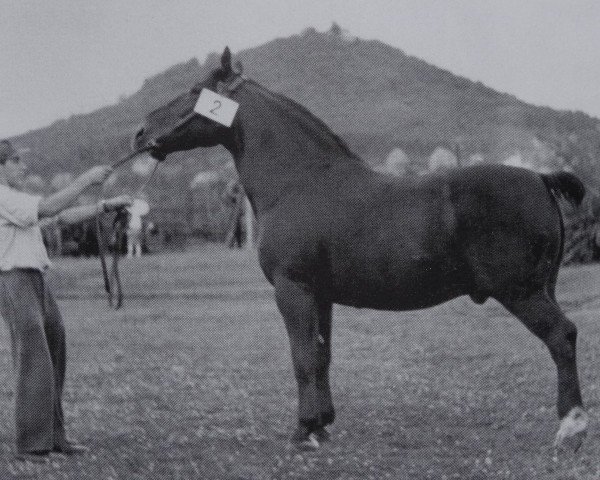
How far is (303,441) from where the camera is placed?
738cm

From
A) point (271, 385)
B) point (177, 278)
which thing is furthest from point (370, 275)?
point (177, 278)

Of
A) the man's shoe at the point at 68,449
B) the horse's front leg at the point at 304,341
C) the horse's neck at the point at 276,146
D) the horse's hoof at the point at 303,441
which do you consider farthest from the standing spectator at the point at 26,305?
the horse's hoof at the point at 303,441

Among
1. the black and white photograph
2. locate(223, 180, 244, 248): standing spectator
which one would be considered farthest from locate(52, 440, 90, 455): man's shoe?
locate(223, 180, 244, 248): standing spectator

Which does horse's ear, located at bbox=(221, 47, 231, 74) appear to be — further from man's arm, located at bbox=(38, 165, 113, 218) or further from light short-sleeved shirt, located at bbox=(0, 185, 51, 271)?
light short-sleeved shirt, located at bbox=(0, 185, 51, 271)

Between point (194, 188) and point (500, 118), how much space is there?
70.8 ft

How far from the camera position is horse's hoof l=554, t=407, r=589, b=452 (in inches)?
270

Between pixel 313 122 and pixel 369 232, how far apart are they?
3.34 ft

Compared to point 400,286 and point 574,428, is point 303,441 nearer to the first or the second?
point 400,286

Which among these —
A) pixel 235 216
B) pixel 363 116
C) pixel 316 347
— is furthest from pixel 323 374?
pixel 363 116

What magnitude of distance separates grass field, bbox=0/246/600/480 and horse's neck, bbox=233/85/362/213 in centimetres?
194

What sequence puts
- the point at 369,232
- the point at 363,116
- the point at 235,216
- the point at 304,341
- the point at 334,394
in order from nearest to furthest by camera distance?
the point at 369,232 → the point at 304,341 → the point at 334,394 → the point at 235,216 → the point at 363,116

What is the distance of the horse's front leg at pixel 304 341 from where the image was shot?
712 cm

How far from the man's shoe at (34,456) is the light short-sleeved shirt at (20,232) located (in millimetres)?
1331

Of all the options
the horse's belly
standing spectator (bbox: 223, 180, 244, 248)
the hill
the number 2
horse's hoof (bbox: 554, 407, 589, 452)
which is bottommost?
standing spectator (bbox: 223, 180, 244, 248)
